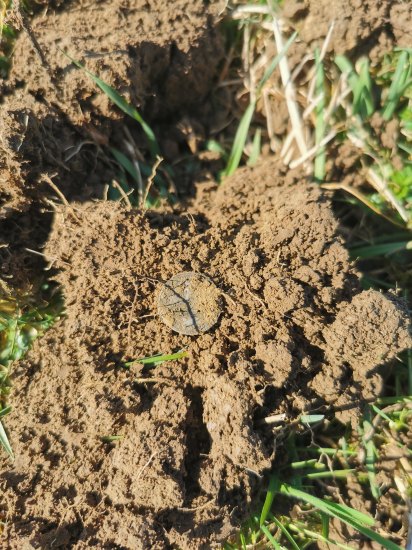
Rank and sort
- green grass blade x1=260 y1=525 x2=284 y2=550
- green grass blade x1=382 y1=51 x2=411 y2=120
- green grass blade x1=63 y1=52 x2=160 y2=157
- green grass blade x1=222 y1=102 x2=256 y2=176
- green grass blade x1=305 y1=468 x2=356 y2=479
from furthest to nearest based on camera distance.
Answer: green grass blade x1=222 y1=102 x2=256 y2=176, green grass blade x1=382 y1=51 x2=411 y2=120, green grass blade x1=63 y1=52 x2=160 y2=157, green grass blade x1=305 y1=468 x2=356 y2=479, green grass blade x1=260 y1=525 x2=284 y2=550

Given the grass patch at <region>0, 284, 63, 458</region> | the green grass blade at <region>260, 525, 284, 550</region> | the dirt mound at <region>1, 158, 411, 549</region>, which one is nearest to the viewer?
the dirt mound at <region>1, 158, 411, 549</region>

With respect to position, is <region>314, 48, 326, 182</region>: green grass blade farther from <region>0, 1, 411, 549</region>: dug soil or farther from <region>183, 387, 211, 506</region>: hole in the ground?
<region>183, 387, 211, 506</region>: hole in the ground

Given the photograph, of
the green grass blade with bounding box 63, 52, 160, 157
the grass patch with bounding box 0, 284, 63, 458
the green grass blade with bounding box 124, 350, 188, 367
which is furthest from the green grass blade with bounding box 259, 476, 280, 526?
the green grass blade with bounding box 63, 52, 160, 157

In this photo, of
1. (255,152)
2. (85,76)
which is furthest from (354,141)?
(85,76)

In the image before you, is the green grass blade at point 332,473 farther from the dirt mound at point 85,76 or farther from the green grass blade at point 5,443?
the dirt mound at point 85,76

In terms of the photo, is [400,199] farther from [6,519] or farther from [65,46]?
[6,519]
